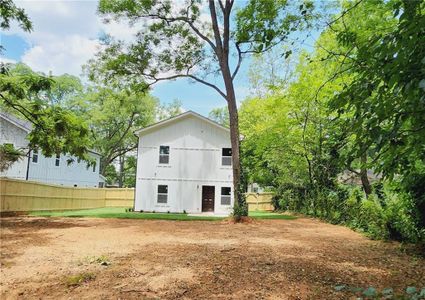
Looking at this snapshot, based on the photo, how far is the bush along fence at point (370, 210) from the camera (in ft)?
24.7

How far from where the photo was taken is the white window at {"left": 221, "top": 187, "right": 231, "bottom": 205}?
20.8 metres

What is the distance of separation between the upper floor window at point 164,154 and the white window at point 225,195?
4076 millimetres

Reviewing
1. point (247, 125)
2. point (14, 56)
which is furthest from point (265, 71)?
Result: point (14, 56)

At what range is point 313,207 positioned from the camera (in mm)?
17109

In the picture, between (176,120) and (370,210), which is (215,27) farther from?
(370,210)

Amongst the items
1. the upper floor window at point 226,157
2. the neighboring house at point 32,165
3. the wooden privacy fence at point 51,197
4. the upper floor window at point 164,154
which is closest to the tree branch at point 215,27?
the upper floor window at point 226,157

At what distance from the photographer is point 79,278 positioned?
4719 mm

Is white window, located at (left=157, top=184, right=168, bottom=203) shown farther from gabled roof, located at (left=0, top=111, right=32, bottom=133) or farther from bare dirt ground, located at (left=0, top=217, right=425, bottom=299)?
bare dirt ground, located at (left=0, top=217, right=425, bottom=299)

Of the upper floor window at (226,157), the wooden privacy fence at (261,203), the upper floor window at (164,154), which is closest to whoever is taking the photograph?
the upper floor window at (226,157)

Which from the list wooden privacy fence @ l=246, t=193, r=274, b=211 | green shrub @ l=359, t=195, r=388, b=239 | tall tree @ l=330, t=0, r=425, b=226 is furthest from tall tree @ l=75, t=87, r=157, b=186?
tall tree @ l=330, t=0, r=425, b=226

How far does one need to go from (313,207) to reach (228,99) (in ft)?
24.0

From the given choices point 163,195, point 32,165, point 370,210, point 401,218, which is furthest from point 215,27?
point 32,165

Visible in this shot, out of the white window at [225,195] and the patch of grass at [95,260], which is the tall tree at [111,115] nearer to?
the white window at [225,195]

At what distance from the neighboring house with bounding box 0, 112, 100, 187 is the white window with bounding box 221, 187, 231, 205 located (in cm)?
929
